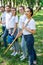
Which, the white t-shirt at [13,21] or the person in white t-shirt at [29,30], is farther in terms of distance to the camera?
the white t-shirt at [13,21]

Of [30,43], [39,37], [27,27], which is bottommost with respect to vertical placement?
[39,37]

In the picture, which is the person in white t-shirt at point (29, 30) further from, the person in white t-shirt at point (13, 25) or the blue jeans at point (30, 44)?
the person in white t-shirt at point (13, 25)

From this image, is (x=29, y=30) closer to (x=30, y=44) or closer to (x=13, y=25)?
(x=30, y=44)

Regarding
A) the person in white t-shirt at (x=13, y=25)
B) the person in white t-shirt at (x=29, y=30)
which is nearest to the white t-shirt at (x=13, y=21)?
the person in white t-shirt at (x=13, y=25)

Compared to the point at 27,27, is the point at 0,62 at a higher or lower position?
lower

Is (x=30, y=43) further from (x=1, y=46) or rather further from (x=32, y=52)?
(x=1, y=46)

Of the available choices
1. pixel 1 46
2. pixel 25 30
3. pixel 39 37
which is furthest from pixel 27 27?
pixel 39 37

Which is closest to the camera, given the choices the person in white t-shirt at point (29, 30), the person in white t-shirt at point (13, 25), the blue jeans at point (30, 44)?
the person in white t-shirt at point (29, 30)

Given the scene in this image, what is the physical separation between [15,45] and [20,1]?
1558cm

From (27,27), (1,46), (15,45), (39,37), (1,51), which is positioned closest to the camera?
(27,27)

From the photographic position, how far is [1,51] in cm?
857

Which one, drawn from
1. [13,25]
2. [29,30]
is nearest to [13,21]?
[13,25]

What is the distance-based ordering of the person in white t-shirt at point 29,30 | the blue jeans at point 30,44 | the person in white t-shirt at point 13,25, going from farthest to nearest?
1. the person in white t-shirt at point 13,25
2. the blue jeans at point 30,44
3. the person in white t-shirt at point 29,30

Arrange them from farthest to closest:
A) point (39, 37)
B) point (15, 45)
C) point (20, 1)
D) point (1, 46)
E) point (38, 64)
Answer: point (20, 1) < point (39, 37) < point (1, 46) < point (15, 45) < point (38, 64)
